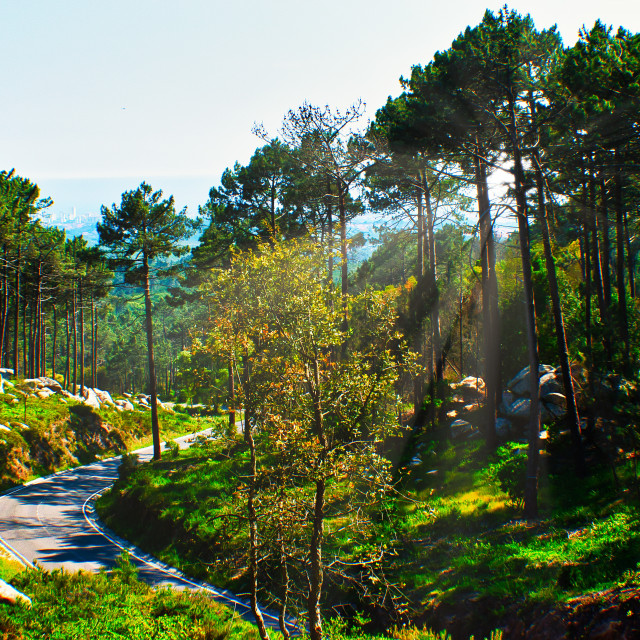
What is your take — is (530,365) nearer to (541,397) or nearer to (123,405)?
(541,397)

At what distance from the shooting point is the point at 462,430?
61.7ft

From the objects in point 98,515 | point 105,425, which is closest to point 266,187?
point 98,515

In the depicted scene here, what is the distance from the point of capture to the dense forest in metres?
7.08

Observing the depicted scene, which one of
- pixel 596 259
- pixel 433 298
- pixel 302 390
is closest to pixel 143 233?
pixel 433 298

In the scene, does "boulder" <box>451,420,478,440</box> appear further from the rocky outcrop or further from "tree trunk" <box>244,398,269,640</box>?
"tree trunk" <box>244,398,269,640</box>

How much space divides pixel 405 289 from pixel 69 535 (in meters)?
20.3

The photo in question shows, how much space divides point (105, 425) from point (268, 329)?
28181mm

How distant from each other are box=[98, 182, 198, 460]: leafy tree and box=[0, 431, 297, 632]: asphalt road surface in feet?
15.1

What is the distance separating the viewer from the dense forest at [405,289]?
23.2 feet

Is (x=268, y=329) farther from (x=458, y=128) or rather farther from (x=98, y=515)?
(x=98, y=515)

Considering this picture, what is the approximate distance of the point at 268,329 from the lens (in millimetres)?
7457

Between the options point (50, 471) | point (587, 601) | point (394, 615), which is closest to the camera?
point (587, 601)

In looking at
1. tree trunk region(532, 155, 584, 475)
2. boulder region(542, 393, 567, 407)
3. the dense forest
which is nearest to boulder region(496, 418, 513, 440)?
the dense forest

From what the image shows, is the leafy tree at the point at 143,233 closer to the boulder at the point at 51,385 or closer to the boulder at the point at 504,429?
the boulder at the point at 51,385
